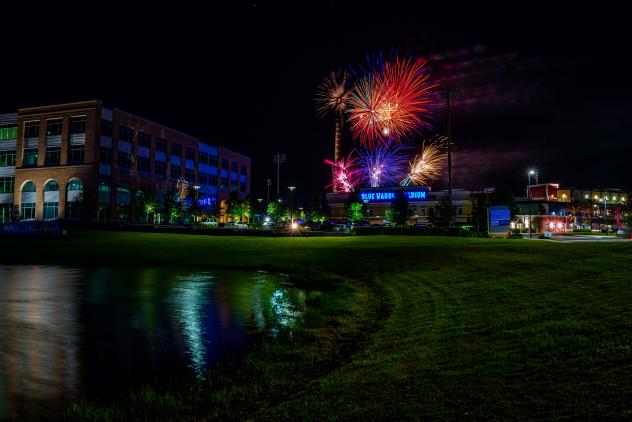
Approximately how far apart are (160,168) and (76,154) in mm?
18527

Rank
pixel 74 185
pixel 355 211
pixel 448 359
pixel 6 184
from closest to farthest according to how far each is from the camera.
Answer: pixel 448 359 → pixel 74 185 → pixel 6 184 → pixel 355 211

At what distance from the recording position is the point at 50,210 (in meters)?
76.4

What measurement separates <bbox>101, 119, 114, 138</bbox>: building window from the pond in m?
63.0

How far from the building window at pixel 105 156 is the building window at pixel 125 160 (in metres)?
2.24

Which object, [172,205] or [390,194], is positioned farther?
[390,194]

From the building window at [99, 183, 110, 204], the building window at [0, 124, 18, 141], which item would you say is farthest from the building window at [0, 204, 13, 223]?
the building window at [99, 183, 110, 204]

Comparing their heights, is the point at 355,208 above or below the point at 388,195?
below

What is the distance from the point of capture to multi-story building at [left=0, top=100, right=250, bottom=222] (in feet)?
248

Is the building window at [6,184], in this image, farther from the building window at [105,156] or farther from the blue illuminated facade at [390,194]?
the blue illuminated facade at [390,194]

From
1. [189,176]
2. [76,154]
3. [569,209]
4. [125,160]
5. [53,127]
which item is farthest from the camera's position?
[569,209]

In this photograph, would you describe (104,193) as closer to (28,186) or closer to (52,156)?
(52,156)

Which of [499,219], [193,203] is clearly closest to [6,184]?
[193,203]

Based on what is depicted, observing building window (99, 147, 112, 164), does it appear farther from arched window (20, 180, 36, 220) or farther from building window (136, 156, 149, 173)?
arched window (20, 180, 36, 220)

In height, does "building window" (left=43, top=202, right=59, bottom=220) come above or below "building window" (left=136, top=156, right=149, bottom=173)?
below
